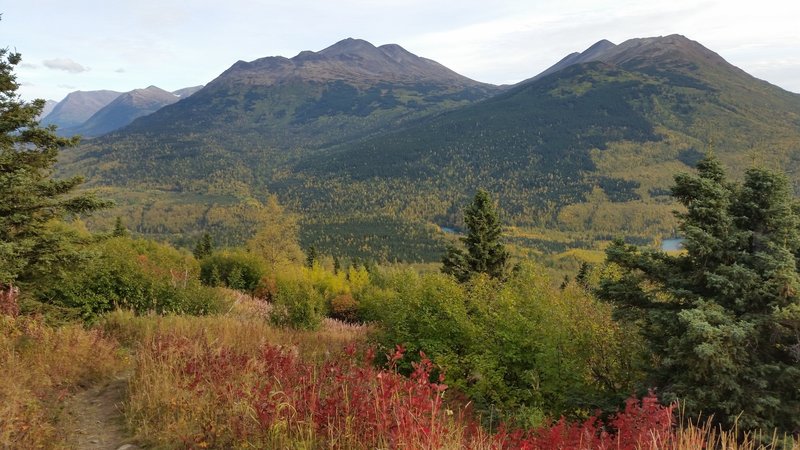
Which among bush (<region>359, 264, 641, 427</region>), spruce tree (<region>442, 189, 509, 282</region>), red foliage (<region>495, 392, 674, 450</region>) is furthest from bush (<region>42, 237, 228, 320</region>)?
spruce tree (<region>442, 189, 509, 282</region>)

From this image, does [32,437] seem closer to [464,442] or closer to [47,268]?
[464,442]

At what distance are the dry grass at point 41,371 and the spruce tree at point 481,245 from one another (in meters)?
25.8

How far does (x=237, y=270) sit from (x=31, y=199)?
116 ft

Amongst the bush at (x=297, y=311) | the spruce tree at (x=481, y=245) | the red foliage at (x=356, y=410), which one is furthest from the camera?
the spruce tree at (x=481, y=245)

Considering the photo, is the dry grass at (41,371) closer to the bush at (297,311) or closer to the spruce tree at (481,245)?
the bush at (297,311)

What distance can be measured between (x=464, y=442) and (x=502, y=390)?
40.5 feet

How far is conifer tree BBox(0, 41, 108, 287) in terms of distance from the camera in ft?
30.2

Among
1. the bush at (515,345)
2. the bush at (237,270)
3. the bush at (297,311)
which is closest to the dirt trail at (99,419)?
the bush at (515,345)

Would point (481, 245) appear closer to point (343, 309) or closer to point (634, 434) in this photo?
point (343, 309)

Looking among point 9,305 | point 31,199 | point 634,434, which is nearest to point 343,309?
point 31,199

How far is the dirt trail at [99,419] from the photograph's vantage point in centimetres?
516

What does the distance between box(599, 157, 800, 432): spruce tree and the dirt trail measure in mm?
10317

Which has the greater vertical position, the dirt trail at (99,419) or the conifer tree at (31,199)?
the conifer tree at (31,199)

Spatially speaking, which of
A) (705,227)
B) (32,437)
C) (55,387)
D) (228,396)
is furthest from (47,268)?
(705,227)
